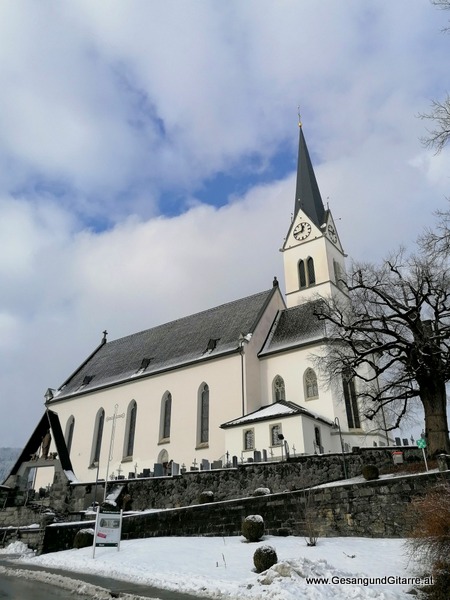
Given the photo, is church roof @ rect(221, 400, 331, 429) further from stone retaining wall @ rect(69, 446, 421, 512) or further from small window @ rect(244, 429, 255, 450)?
stone retaining wall @ rect(69, 446, 421, 512)

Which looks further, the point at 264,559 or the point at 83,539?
the point at 83,539

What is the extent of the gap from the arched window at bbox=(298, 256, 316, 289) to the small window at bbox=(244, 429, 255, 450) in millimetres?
17677

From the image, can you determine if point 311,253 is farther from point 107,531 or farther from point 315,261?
point 107,531

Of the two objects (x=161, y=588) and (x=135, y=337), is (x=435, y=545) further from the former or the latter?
(x=135, y=337)

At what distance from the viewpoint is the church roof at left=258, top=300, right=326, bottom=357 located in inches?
1315

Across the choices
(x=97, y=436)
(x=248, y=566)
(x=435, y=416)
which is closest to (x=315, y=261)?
(x=97, y=436)

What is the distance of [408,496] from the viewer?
1457cm

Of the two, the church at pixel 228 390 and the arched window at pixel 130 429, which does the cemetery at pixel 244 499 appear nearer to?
the church at pixel 228 390

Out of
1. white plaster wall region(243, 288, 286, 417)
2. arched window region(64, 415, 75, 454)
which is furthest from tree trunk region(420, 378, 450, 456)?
arched window region(64, 415, 75, 454)

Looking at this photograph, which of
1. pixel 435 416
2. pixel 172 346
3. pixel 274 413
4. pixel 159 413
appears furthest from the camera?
pixel 172 346

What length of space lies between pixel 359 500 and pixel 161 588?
6.94 metres

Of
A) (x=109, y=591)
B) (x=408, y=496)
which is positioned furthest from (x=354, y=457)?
(x=109, y=591)

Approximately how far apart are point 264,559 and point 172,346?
30.2 m

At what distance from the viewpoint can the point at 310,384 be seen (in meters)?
31.7
